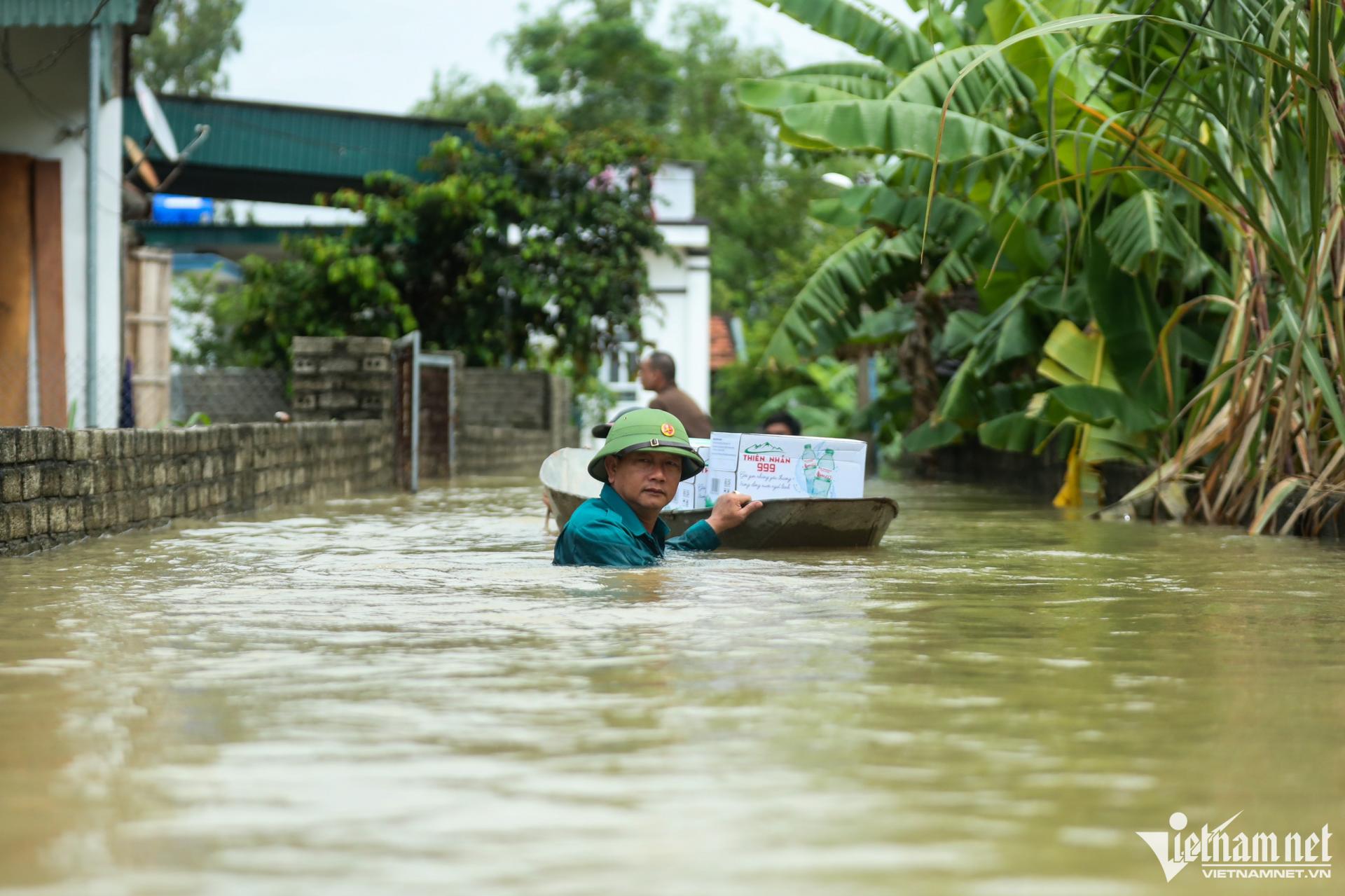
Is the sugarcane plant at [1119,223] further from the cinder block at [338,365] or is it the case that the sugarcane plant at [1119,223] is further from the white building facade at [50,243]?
the white building facade at [50,243]

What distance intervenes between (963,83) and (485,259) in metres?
12.9

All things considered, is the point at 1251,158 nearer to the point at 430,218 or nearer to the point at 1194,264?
the point at 1194,264

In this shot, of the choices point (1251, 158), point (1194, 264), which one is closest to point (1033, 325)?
point (1194, 264)

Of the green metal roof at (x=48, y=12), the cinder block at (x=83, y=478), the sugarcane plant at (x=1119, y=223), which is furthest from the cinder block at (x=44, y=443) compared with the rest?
the green metal roof at (x=48, y=12)

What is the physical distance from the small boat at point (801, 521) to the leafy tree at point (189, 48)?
47406 mm

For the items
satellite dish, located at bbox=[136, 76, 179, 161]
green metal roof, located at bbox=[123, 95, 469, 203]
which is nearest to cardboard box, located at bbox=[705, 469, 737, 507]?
satellite dish, located at bbox=[136, 76, 179, 161]

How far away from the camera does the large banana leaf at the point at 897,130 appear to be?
12594 millimetres

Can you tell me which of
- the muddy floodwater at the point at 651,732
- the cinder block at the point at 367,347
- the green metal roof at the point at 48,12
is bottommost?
the muddy floodwater at the point at 651,732

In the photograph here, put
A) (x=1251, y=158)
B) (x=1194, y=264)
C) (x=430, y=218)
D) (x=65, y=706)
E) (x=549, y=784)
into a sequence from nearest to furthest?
1. (x=549, y=784)
2. (x=65, y=706)
3. (x=1251, y=158)
4. (x=1194, y=264)
5. (x=430, y=218)

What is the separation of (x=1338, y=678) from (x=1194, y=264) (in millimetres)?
8441

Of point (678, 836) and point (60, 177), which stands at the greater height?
point (60, 177)

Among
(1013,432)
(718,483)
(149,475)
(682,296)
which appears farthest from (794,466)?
(682,296)

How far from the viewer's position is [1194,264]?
12727 mm

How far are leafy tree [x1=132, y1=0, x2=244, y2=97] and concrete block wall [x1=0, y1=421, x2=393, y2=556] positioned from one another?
1621 inches
